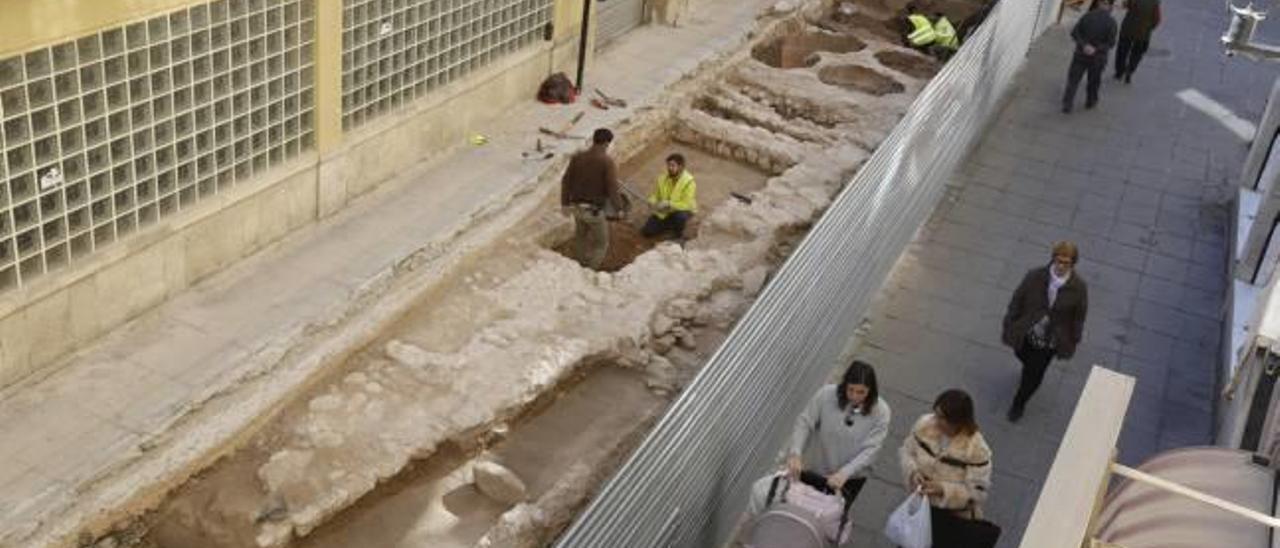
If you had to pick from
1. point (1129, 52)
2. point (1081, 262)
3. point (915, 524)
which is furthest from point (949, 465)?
point (1129, 52)

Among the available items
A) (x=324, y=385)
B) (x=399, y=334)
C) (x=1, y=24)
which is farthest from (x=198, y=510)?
(x=1, y=24)

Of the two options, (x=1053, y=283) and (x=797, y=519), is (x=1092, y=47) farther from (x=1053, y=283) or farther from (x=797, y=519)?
(x=797, y=519)

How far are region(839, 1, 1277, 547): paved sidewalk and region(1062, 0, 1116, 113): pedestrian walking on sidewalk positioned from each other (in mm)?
385

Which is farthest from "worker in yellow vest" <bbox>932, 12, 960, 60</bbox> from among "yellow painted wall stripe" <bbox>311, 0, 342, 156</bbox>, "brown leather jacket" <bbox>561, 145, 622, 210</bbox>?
"yellow painted wall stripe" <bbox>311, 0, 342, 156</bbox>

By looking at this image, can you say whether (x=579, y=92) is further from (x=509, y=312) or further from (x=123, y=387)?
(x=123, y=387)

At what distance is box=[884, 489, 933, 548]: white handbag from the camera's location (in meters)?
6.98

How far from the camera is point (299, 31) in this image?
34.3 feet

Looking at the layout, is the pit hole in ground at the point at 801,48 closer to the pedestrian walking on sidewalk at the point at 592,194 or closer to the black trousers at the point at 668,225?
the black trousers at the point at 668,225

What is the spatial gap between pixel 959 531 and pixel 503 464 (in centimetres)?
319

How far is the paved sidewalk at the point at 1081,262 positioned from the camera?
1008cm

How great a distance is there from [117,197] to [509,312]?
9.49 feet

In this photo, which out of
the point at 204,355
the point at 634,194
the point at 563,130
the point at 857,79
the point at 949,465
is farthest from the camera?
the point at 857,79

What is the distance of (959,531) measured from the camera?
714cm

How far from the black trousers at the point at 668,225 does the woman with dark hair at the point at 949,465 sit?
5202mm
